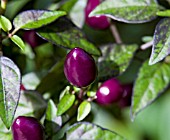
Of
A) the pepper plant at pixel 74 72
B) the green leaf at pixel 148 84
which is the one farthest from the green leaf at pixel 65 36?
the green leaf at pixel 148 84

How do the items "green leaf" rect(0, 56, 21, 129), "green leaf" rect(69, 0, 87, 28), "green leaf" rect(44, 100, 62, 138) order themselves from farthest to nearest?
1. "green leaf" rect(69, 0, 87, 28)
2. "green leaf" rect(44, 100, 62, 138)
3. "green leaf" rect(0, 56, 21, 129)

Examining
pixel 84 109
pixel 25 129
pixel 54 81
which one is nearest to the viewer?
pixel 25 129

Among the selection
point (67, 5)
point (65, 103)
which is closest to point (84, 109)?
point (65, 103)

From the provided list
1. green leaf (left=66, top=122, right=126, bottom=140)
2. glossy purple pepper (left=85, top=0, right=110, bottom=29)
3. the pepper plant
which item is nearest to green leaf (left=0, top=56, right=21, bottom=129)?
the pepper plant

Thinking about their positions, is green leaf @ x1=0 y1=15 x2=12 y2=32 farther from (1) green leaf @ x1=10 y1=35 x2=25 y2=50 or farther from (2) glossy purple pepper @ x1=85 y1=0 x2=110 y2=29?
(2) glossy purple pepper @ x1=85 y1=0 x2=110 y2=29

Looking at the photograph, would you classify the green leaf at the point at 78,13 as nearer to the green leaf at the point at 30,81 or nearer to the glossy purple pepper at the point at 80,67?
the green leaf at the point at 30,81

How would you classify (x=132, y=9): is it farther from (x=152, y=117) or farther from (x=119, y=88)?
(x=152, y=117)

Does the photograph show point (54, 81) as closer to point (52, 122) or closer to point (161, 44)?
point (52, 122)
